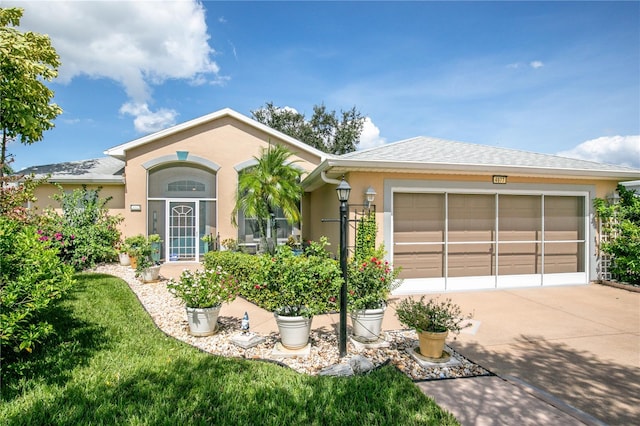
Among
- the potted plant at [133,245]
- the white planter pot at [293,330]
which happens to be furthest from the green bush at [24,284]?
the potted plant at [133,245]

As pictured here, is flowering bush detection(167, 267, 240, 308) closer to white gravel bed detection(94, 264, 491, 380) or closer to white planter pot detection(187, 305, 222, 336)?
white planter pot detection(187, 305, 222, 336)

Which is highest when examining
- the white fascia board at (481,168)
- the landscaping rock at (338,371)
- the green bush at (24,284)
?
the white fascia board at (481,168)

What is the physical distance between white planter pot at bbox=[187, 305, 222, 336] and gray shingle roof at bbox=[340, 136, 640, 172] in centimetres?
454

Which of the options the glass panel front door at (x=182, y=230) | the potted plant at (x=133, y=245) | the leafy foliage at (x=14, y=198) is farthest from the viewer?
the glass panel front door at (x=182, y=230)

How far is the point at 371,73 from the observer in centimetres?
1401

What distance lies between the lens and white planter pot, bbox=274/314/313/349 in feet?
14.6

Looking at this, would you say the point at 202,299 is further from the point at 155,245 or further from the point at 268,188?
the point at 155,245

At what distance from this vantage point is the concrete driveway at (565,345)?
3.44 m

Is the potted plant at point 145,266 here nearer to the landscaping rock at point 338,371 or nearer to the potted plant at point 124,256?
the potted plant at point 124,256

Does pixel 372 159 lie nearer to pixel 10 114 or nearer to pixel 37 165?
pixel 10 114

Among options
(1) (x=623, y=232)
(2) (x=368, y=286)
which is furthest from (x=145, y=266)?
(1) (x=623, y=232)

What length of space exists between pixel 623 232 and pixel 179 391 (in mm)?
11652

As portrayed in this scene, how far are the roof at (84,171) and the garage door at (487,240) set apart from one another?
11.1 metres

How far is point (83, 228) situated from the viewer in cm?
1088
